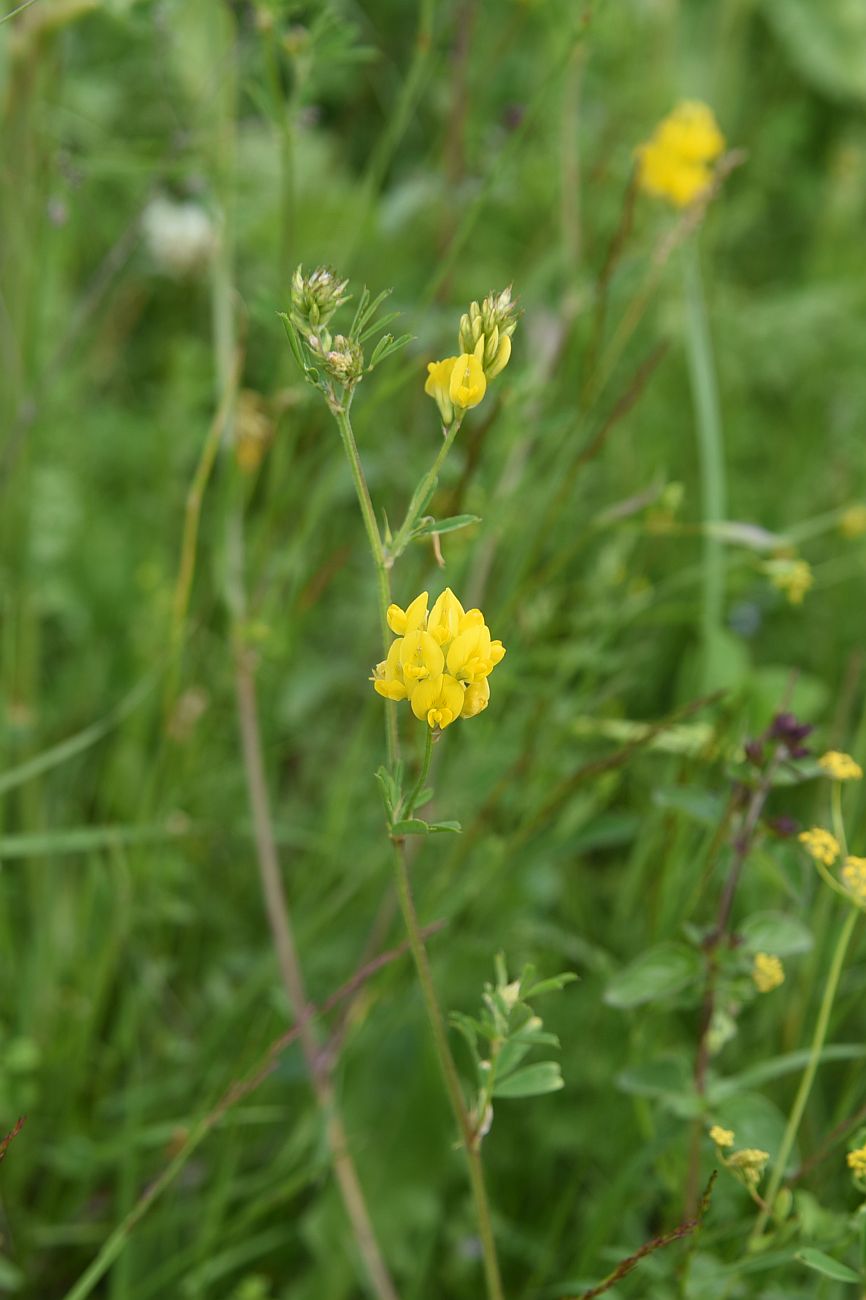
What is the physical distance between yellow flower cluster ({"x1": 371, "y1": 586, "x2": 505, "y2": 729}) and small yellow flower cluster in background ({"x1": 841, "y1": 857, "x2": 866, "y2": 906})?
1.07 ft

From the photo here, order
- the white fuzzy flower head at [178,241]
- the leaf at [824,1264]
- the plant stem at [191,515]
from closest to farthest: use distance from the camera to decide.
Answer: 1. the leaf at [824,1264]
2. the plant stem at [191,515]
3. the white fuzzy flower head at [178,241]

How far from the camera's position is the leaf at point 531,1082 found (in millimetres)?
775

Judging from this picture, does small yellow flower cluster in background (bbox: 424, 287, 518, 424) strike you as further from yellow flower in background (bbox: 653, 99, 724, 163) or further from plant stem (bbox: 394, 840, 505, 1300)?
yellow flower in background (bbox: 653, 99, 724, 163)

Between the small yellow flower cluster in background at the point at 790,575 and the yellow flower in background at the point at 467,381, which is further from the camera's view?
the small yellow flower cluster in background at the point at 790,575

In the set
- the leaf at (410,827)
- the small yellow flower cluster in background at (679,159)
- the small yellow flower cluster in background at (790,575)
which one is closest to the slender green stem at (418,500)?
the leaf at (410,827)

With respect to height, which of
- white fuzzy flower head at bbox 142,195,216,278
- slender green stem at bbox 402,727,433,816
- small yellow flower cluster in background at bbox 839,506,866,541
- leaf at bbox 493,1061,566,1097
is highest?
white fuzzy flower head at bbox 142,195,216,278

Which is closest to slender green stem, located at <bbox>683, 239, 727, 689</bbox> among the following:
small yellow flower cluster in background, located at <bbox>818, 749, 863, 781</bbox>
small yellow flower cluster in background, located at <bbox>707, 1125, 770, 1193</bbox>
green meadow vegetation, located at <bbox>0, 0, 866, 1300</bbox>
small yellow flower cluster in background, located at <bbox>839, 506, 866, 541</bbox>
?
green meadow vegetation, located at <bbox>0, 0, 866, 1300</bbox>

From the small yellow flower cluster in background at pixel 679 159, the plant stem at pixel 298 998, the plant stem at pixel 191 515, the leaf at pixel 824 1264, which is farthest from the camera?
the small yellow flower cluster in background at pixel 679 159

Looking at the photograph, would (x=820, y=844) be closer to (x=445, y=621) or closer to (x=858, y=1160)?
(x=858, y=1160)

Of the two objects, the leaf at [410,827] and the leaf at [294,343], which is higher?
the leaf at [294,343]

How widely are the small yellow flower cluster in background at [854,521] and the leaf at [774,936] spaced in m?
0.55

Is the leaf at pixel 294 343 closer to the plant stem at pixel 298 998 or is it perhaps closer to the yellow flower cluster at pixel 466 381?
the yellow flower cluster at pixel 466 381

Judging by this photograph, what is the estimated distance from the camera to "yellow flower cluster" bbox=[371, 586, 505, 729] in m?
0.66

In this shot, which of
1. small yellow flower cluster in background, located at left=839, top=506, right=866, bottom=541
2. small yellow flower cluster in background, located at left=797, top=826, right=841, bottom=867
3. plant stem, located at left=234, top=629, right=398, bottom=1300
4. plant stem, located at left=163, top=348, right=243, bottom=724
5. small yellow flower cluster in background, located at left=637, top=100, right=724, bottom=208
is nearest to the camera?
small yellow flower cluster in background, located at left=797, top=826, right=841, bottom=867
